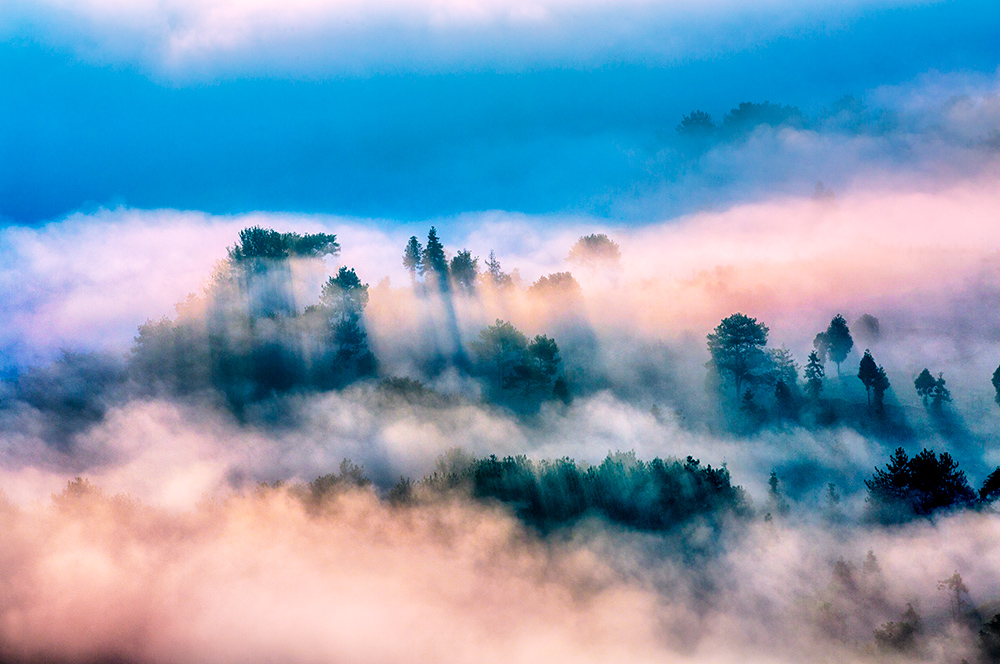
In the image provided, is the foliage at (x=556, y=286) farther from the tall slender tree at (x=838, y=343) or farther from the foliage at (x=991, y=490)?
the foliage at (x=991, y=490)

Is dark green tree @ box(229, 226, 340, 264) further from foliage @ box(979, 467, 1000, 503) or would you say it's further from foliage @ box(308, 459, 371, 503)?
foliage @ box(979, 467, 1000, 503)

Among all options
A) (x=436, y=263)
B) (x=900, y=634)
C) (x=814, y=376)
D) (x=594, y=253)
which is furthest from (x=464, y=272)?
(x=900, y=634)

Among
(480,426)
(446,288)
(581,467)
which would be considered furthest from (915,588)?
(446,288)

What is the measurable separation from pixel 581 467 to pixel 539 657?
3824 centimetres

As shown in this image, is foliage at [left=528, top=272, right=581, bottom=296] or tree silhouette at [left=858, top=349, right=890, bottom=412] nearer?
tree silhouette at [left=858, top=349, right=890, bottom=412]

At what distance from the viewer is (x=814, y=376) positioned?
15112 cm

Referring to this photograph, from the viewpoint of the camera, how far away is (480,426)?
155 metres

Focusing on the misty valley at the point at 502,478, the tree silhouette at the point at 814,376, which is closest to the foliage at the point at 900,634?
the misty valley at the point at 502,478

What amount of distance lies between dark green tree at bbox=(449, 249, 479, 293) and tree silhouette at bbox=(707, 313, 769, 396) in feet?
189

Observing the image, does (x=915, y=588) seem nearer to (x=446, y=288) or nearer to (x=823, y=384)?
(x=823, y=384)

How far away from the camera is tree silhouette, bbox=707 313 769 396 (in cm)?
14638

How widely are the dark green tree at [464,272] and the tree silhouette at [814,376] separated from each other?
77.2 m

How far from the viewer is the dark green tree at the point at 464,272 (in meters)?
174

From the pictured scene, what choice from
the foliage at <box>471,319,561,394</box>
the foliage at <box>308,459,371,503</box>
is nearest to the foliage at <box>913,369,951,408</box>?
the foliage at <box>471,319,561,394</box>
